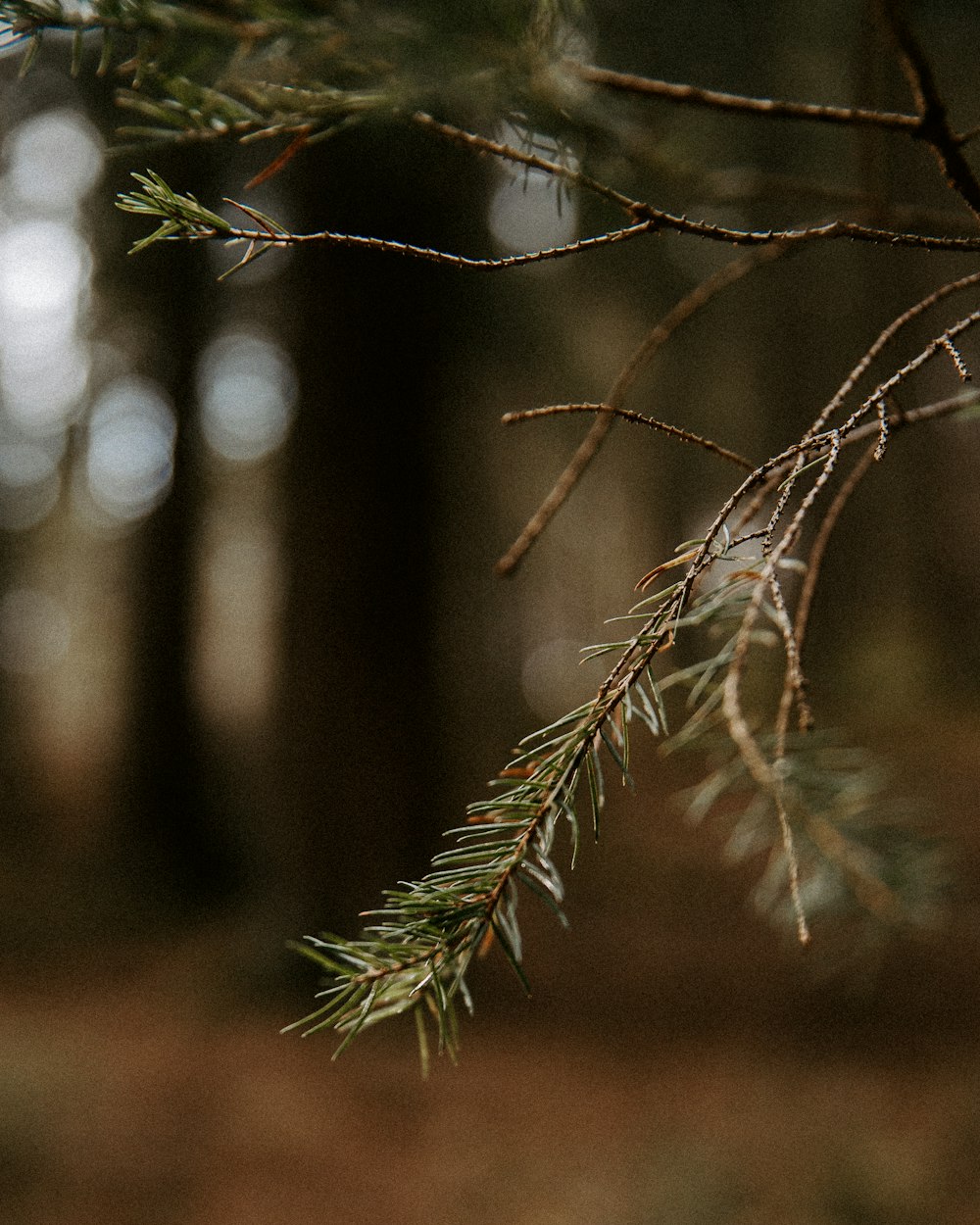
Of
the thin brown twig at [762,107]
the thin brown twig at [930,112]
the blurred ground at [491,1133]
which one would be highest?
the thin brown twig at [762,107]

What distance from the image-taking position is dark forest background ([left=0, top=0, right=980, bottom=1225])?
99.4 inches

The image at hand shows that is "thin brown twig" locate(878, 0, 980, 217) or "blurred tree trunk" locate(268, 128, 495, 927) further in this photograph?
"blurred tree trunk" locate(268, 128, 495, 927)

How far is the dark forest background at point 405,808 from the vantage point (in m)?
2.53

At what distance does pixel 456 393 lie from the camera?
3.71 m

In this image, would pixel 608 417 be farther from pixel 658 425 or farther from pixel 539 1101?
pixel 539 1101

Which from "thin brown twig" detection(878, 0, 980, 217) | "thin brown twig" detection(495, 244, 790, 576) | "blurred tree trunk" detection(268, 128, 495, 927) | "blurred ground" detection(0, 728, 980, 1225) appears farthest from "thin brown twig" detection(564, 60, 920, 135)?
"blurred tree trunk" detection(268, 128, 495, 927)

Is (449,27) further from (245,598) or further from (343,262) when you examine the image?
(245,598)

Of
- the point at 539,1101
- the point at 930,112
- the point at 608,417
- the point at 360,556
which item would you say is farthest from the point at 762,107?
the point at 539,1101

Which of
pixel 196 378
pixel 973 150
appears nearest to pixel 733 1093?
pixel 973 150

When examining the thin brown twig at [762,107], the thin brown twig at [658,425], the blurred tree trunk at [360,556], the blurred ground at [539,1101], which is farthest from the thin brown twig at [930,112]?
the blurred tree trunk at [360,556]

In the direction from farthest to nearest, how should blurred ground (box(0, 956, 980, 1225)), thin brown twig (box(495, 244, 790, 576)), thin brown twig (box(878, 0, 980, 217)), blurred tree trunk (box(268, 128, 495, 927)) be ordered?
blurred tree trunk (box(268, 128, 495, 927)) < blurred ground (box(0, 956, 980, 1225)) < thin brown twig (box(495, 244, 790, 576)) < thin brown twig (box(878, 0, 980, 217))

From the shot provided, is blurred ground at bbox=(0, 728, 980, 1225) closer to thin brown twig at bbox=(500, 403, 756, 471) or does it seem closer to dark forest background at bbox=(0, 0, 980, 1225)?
dark forest background at bbox=(0, 0, 980, 1225)

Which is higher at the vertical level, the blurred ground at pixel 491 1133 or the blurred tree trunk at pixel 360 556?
the blurred tree trunk at pixel 360 556

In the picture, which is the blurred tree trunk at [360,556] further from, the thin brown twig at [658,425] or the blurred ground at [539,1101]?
the thin brown twig at [658,425]
